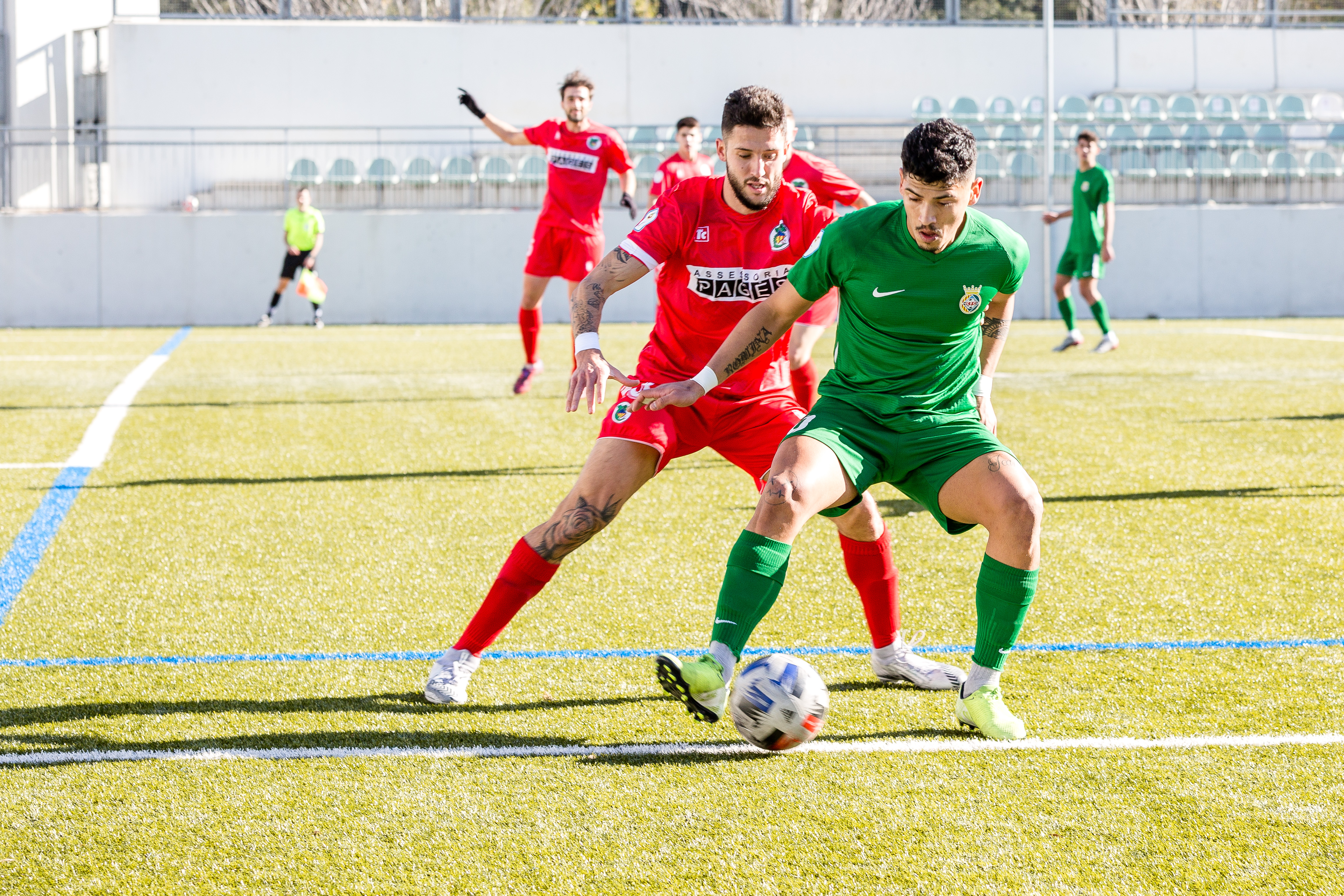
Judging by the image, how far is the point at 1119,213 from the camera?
76.0ft

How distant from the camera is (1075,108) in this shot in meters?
28.1

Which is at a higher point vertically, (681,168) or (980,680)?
(681,168)

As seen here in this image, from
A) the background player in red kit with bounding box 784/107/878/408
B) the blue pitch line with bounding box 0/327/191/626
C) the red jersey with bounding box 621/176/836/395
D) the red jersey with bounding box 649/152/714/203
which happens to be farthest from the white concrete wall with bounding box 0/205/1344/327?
the red jersey with bounding box 621/176/836/395

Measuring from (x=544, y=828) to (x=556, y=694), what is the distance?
0.99 metres

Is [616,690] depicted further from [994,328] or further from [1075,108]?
[1075,108]

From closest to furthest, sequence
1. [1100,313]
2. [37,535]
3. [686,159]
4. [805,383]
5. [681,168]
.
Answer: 1. [37,535]
2. [805,383]
3. [686,159]
4. [681,168]
5. [1100,313]

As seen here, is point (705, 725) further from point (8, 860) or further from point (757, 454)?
point (8, 860)

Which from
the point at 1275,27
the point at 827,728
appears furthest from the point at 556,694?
the point at 1275,27

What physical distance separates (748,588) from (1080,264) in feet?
40.5

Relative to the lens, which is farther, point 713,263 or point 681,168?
point 681,168

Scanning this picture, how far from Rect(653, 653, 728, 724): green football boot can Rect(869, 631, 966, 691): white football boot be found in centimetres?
87

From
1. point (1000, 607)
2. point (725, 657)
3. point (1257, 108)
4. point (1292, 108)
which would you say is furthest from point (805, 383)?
point (1292, 108)

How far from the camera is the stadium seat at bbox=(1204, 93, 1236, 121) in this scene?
2858 cm

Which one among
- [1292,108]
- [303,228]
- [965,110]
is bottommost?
[303,228]
